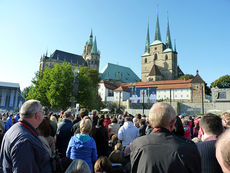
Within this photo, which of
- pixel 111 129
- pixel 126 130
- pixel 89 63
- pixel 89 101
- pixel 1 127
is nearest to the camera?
pixel 1 127

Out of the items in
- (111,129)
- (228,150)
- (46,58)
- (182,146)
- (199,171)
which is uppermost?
(46,58)

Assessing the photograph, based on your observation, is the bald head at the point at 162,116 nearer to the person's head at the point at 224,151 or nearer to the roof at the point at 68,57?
the person's head at the point at 224,151

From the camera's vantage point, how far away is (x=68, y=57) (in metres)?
94.8

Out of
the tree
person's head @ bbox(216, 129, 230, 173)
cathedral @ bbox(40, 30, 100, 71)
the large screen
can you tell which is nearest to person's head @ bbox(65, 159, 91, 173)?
person's head @ bbox(216, 129, 230, 173)

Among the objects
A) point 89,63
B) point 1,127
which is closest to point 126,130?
point 1,127

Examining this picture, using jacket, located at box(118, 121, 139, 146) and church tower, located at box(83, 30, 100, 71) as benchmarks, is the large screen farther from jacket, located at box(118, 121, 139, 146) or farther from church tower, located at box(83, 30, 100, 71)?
church tower, located at box(83, 30, 100, 71)

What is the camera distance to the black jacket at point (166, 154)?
1.90m

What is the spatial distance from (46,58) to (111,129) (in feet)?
280

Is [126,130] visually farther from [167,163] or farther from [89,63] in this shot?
[89,63]

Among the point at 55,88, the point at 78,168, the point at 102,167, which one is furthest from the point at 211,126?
the point at 55,88

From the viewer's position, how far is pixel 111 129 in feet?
26.2

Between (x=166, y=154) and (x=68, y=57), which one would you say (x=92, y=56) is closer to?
(x=68, y=57)

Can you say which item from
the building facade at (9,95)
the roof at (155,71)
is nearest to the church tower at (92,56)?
the roof at (155,71)

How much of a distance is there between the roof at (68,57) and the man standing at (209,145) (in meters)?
91.0
